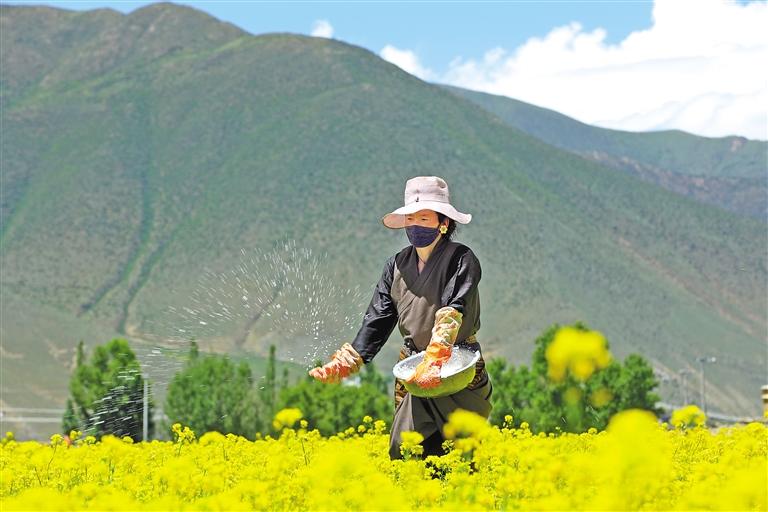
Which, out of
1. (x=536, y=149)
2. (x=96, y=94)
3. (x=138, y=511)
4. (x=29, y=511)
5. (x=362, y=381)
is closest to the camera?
(x=29, y=511)

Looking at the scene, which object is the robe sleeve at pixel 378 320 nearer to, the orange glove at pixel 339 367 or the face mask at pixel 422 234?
the orange glove at pixel 339 367

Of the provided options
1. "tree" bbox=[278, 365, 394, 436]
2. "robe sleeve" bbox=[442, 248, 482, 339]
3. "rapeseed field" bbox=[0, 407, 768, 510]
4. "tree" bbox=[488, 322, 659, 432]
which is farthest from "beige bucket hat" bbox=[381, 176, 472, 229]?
"tree" bbox=[278, 365, 394, 436]

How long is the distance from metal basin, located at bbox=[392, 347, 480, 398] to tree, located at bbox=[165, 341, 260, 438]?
1833 inches

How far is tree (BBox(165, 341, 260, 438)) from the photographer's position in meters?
54.1

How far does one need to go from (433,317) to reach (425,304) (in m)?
0.11

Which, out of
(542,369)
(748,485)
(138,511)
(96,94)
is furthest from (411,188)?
(96,94)

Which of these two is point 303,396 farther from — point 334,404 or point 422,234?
point 422,234

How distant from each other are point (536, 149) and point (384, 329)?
150 meters

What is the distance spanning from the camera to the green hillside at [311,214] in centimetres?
10294

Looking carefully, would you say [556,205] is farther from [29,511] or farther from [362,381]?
[29,511]

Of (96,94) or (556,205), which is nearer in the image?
(556,205)

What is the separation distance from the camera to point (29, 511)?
4332 mm

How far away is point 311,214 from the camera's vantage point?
123750 millimetres

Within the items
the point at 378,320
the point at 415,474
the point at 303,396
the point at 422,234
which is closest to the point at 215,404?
the point at 303,396
